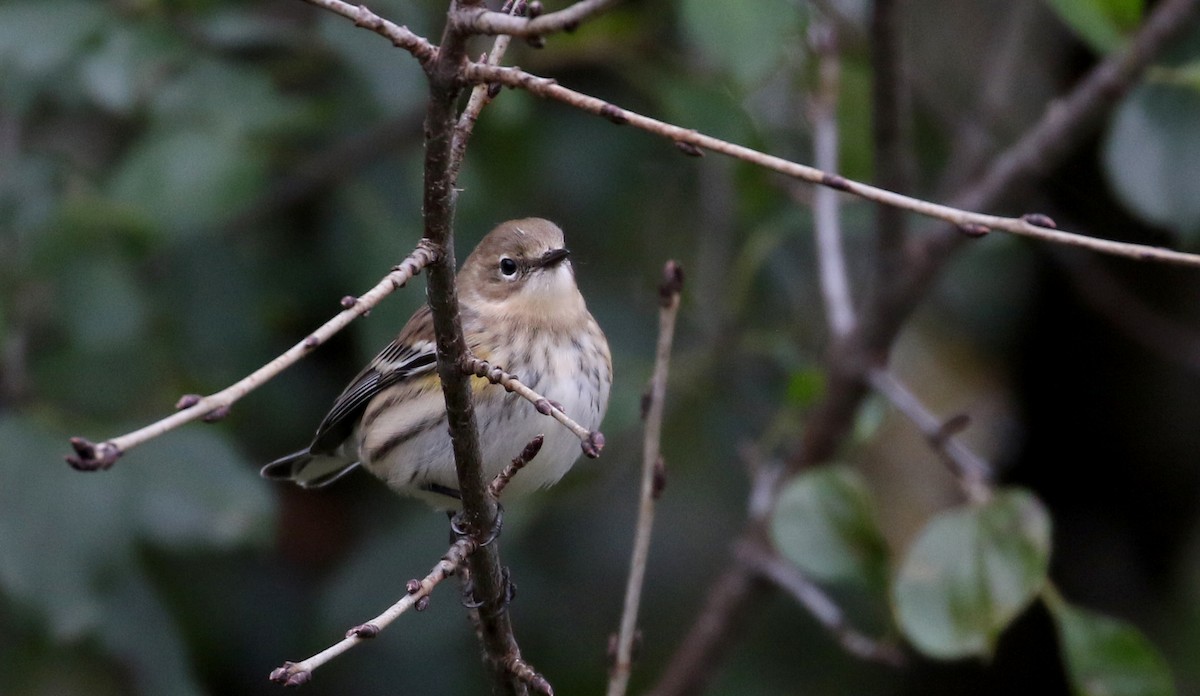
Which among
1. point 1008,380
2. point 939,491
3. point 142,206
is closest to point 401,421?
point 142,206

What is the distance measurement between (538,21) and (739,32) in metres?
2.04

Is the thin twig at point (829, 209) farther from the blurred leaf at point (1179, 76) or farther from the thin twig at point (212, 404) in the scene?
the thin twig at point (212, 404)

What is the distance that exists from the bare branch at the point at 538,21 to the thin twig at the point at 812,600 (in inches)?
90.3

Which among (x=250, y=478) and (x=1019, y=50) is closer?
(x=250, y=478)

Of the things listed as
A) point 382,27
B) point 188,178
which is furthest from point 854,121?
point 382,27

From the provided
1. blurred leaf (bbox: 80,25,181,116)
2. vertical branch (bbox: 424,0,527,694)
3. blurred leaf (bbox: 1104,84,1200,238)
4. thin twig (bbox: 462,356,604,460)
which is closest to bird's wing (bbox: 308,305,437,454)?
blurred leaf (bbox: 80,25,181,116)

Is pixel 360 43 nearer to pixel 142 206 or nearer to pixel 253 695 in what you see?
pixel 142 206

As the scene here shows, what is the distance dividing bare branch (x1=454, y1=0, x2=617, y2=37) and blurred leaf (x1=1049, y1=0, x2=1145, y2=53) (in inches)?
87.3

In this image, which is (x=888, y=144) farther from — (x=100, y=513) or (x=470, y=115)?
(x=100, y=513)

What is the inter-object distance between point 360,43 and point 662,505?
2078 mm

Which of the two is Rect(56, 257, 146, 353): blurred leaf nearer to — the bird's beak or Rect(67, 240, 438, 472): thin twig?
the bird's beak

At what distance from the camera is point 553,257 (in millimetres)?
3398

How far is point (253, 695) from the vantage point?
4902 mm

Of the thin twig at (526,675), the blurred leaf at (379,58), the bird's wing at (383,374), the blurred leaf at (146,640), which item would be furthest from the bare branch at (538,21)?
A: the blurred leaf at (146,640)
